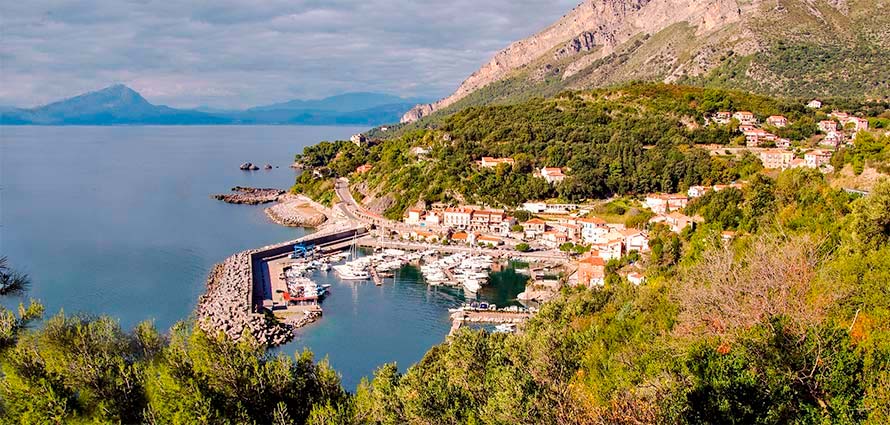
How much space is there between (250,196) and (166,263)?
21403 mm

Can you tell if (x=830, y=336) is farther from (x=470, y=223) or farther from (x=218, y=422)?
(x=470, y=223)

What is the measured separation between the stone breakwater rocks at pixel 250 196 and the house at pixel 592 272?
101ft

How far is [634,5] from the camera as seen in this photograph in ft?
392

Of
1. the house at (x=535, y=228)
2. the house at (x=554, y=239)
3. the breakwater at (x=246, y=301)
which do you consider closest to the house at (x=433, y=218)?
the house at (x=535, y=228)

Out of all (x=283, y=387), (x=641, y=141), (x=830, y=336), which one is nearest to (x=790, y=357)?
(x=830, y=336)

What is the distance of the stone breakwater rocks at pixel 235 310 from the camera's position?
19.7 meters

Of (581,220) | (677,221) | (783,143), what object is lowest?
(581,220)

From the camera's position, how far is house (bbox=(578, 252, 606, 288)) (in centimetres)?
2395

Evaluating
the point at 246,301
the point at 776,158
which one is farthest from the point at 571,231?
the point at 246,301

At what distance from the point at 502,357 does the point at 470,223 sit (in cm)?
2512

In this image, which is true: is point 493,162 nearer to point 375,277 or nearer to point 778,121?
point 375,277

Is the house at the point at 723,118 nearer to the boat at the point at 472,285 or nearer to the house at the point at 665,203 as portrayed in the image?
the house at the point at 665,203

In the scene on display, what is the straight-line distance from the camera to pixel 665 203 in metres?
33.3

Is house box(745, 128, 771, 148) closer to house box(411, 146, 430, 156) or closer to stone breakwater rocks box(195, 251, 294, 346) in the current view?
house box(411, 146, 430, 156)
